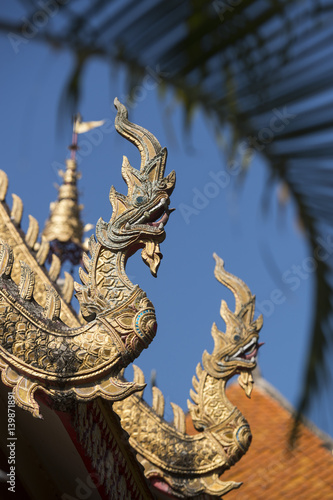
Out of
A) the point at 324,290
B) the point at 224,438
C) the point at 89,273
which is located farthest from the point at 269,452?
the point at 324,290

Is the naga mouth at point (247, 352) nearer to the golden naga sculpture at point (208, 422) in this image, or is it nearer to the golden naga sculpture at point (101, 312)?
the golden naga sculpture at point (208, 422)

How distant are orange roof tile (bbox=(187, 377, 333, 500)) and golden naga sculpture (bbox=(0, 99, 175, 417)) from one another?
426 centimetres

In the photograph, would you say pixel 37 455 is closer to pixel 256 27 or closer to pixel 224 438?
pixel 224 438

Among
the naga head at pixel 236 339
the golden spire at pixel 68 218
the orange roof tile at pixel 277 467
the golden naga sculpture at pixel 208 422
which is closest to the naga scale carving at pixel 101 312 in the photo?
the golden naga sculpture at pixel 208 422

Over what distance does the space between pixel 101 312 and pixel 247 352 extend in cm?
220

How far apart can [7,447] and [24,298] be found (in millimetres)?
1285

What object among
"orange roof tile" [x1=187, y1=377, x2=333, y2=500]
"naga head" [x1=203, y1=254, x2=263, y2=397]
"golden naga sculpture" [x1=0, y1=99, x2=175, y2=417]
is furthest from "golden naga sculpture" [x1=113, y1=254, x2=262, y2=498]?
"orange roof tile" [x1=187, y1=377, x2=333, y2=500]

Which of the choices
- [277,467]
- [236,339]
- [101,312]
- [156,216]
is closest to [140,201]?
[156,216]

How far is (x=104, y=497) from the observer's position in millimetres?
4074

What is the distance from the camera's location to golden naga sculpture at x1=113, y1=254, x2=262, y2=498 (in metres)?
4.74

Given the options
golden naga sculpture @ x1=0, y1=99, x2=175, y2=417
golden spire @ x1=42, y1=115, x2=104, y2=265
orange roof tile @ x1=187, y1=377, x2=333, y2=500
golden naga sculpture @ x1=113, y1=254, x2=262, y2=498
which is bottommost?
orange roof tile @ x1=187, y1=377, x2=333, y2=500

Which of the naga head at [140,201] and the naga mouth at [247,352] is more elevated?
the naga head at [140,201]

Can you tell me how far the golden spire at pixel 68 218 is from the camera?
846 cm

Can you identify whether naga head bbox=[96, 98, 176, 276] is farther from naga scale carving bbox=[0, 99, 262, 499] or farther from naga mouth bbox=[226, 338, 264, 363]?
naga mouth bbox=[226, 338, 264, 363]
